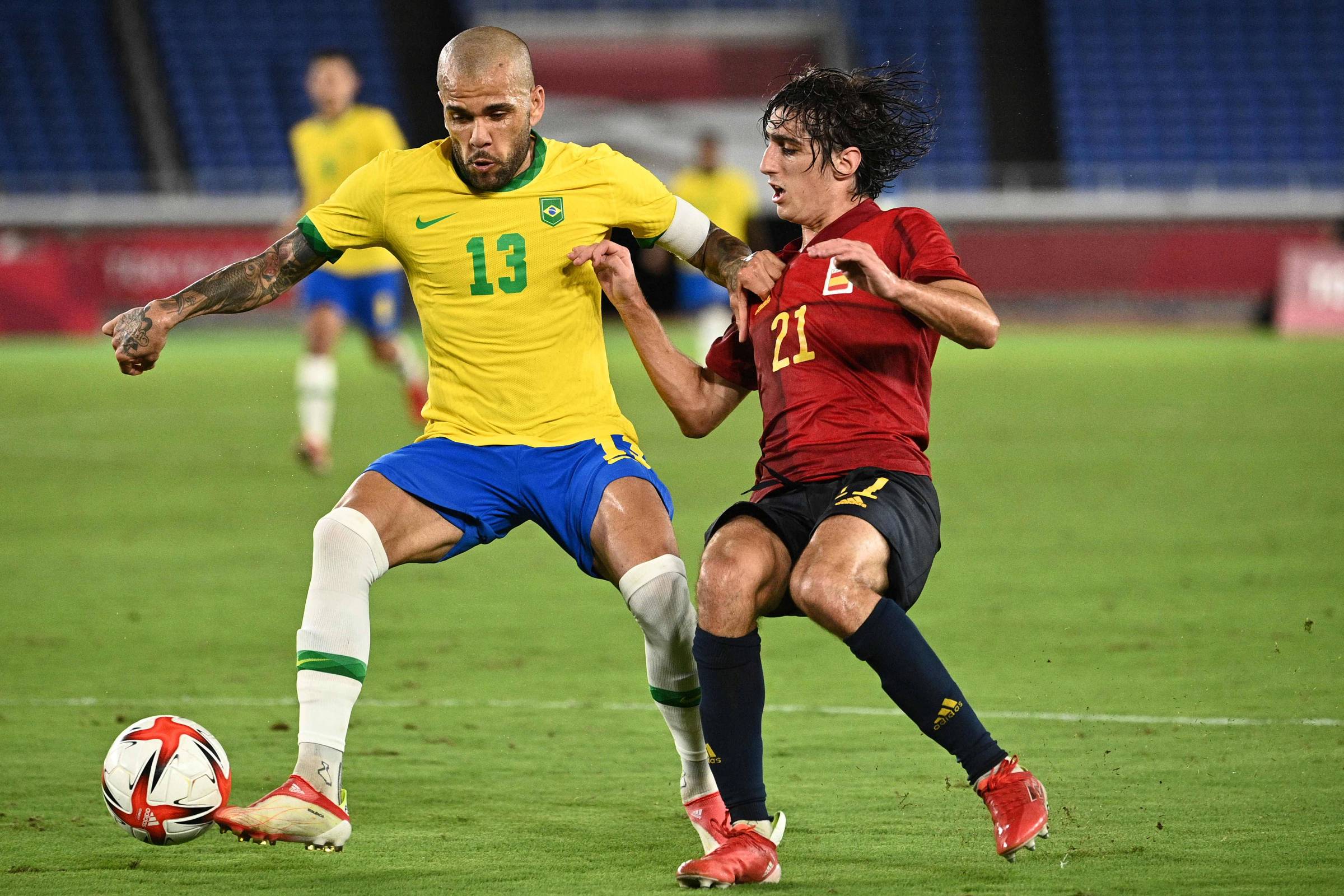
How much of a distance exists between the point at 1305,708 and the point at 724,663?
2291 millimetres

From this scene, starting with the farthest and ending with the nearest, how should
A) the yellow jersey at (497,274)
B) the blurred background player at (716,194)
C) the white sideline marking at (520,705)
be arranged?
the blurred background player at (716,194) → the white sideline marking at (520,705) → the yellow jersey at (497,274)

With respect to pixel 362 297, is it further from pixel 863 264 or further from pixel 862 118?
pixel 863 264

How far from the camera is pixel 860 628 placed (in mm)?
3824

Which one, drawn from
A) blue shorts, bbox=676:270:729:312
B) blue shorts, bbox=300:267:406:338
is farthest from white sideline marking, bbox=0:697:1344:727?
blue shorts, bbox=676:270:729:312

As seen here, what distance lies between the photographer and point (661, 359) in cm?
453

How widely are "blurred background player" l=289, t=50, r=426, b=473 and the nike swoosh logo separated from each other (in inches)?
251

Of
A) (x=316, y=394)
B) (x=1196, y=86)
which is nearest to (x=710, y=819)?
(x=316, y=394)

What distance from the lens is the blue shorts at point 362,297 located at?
11453mm

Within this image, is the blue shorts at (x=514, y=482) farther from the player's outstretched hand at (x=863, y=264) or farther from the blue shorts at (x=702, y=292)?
the blue shorts at (x=702, y=292)

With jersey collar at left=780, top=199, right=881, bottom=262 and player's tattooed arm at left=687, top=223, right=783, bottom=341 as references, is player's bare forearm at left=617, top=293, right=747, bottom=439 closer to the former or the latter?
player's tattooed arm at left=687, top=223, right=783, bottom=341

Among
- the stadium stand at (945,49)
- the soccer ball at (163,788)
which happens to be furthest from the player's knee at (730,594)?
the stadium stand at (945,49)

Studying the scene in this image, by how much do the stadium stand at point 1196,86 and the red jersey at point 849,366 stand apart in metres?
23.7

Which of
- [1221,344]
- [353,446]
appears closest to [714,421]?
[353,446]

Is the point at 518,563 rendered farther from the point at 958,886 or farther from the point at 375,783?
the point at 958,886
